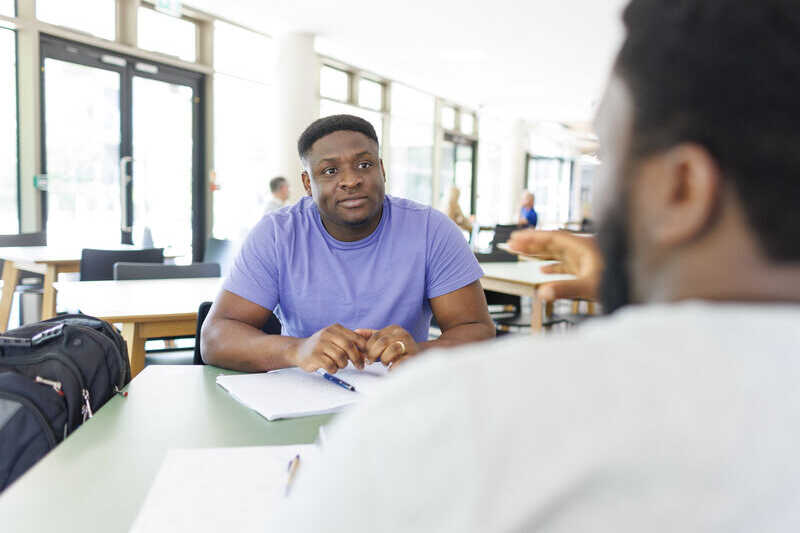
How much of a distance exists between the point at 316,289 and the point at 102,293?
1.29 meters

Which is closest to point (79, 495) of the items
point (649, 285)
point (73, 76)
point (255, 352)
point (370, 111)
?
point (255, 352)

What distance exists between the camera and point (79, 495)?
84 centimetres

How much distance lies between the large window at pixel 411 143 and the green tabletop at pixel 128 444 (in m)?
9.44

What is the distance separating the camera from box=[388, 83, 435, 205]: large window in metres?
10.8

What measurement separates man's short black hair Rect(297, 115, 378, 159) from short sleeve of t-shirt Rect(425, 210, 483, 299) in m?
0.35

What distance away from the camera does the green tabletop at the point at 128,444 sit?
80 centimetres

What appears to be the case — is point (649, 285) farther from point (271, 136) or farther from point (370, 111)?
point (370, 111)

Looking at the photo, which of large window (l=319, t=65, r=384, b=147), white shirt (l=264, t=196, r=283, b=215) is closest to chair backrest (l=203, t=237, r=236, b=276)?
white shirt (l=264, t=196, r=283, b=215)

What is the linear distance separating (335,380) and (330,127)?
779mm

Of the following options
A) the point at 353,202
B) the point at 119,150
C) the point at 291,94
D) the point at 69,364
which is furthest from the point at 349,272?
the point at 291,94

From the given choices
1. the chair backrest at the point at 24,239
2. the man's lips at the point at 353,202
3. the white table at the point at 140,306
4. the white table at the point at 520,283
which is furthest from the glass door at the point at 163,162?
the man's lips at the point at 353,202

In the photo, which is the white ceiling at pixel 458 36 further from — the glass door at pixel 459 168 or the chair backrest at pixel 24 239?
the chair backrest at pixel 24 239

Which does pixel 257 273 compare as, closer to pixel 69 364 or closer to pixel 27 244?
pixel 69 364

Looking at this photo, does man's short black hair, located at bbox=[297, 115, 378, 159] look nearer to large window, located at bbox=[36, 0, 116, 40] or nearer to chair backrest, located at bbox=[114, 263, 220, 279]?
chair backrest, located at bbox=[114, 263, 220, 279]
